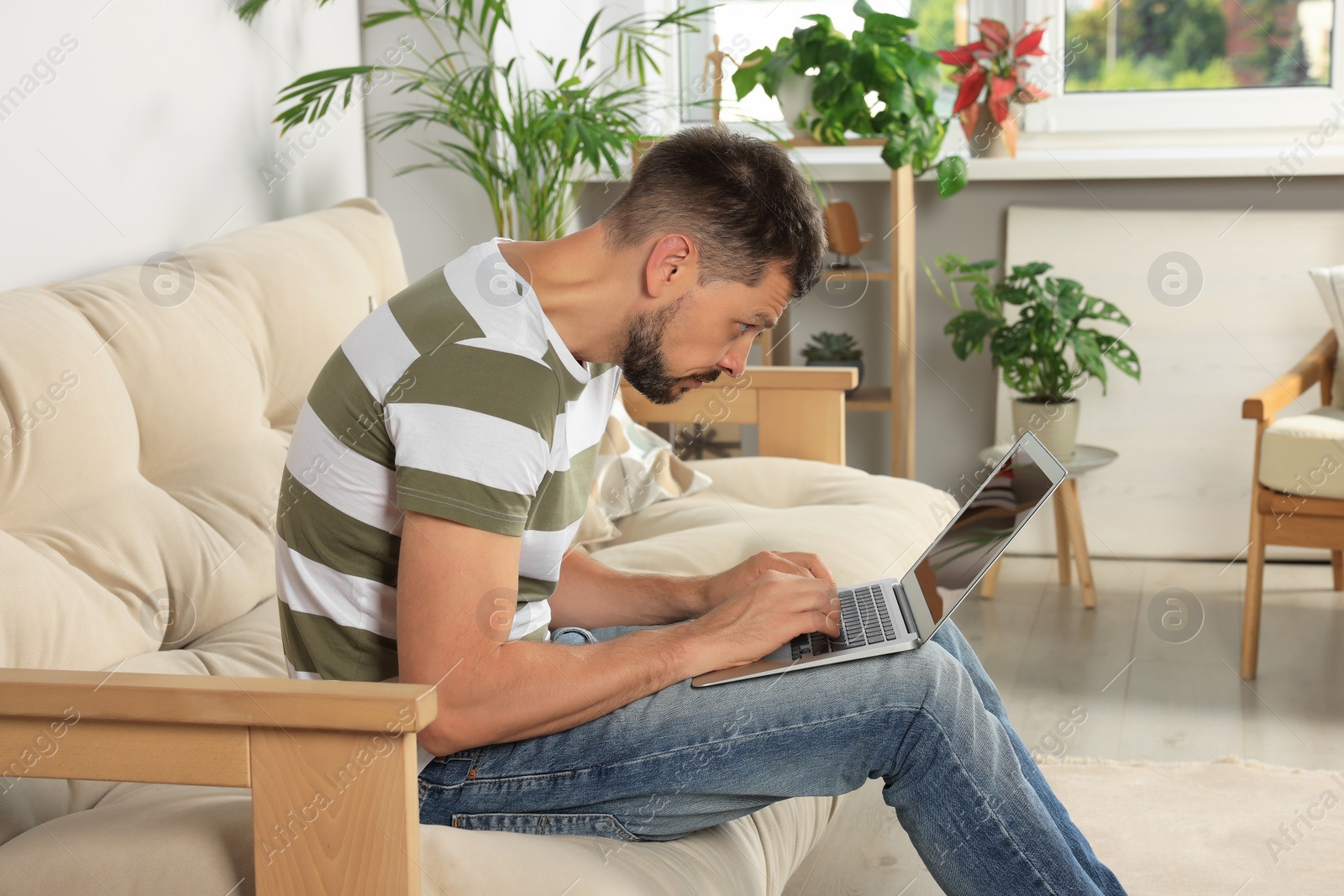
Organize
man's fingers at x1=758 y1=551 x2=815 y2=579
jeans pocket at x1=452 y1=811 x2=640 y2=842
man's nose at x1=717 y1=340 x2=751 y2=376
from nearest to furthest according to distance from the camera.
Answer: jeans pocket at x1=452 y1=811 x2=640 y2=842
man's nose at x1=717 y1=340 x2=751 y2=376
man's fingers at x1=758 y1=551 x2=815 y2=579

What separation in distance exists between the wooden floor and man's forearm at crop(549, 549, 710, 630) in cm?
99

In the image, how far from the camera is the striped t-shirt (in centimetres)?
97

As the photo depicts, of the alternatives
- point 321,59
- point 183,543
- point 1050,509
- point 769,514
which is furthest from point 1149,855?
point 321,59

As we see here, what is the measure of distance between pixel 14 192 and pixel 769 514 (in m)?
1.15

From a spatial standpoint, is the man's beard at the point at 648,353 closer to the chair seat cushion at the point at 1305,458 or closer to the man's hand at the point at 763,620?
the man's hand at the point at 763,620

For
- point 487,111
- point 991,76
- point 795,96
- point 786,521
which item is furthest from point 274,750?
point 991,76

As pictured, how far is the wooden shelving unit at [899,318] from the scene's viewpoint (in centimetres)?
293

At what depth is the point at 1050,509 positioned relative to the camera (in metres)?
3.21

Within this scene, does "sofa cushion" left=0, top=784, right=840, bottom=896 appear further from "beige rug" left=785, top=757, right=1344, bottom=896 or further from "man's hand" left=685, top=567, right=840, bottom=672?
"beige rug" left=785, top=757, right=1344, bottom=896

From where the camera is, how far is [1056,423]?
112 inches

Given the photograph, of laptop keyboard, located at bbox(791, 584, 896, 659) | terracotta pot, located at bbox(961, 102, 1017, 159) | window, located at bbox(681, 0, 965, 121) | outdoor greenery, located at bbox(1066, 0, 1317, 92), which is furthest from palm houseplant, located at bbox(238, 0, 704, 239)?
outdoor greenery, located at bbox(1066, 0, 1317, 92)

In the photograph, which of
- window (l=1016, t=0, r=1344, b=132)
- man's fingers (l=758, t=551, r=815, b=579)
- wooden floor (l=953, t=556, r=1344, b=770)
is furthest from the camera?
window (l=1016, t=0, r=1344, b=132)

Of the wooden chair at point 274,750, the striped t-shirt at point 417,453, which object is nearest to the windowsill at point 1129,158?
the striped t-shirt at point 417,453

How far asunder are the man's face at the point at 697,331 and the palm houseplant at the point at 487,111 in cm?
102
